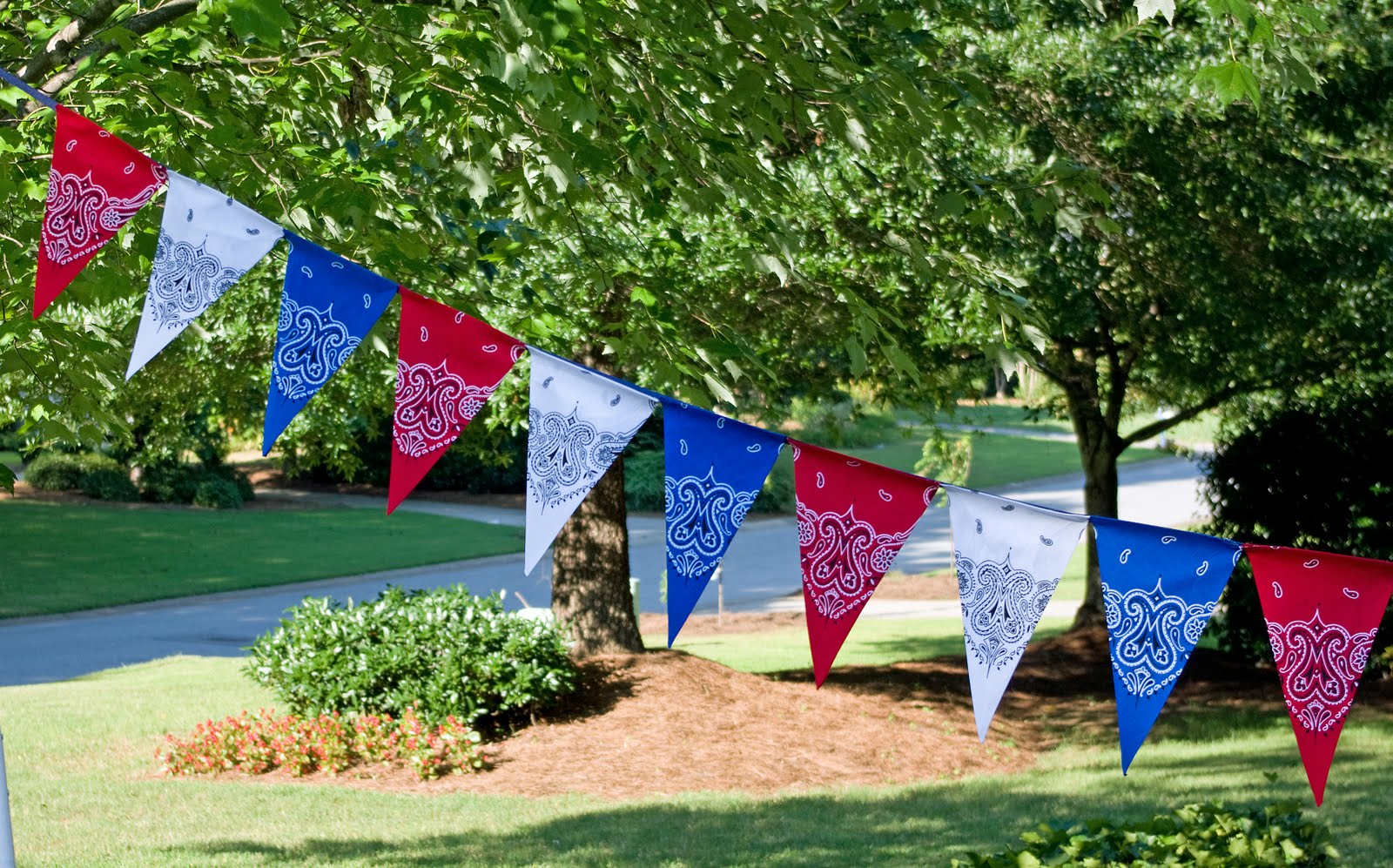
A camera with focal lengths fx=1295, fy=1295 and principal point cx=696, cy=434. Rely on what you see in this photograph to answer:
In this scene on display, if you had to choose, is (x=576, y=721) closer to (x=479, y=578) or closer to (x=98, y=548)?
(x=479, y=578)

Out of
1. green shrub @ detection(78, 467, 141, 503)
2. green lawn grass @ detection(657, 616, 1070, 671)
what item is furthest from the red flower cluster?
green shrub @ detection(78, 467, 141, 503)

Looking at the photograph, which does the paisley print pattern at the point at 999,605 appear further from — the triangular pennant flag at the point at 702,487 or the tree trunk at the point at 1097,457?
the tree trunk at the point at 1097,457

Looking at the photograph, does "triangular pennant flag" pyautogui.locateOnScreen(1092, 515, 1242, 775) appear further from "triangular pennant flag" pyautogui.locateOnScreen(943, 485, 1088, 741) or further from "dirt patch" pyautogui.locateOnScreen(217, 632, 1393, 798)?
"dirt patch" pyautogui.locateOnScreen(217, 632, 1393, 798)

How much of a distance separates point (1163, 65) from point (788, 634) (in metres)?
10.4

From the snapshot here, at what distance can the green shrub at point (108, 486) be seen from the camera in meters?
29.5

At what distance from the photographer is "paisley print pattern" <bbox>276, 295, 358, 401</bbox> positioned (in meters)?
4.00

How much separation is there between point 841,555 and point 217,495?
Answer: 28.2 metres

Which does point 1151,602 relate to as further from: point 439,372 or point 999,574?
point 439,372

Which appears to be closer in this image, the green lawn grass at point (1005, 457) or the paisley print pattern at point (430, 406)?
the paisley print pattern at point (430, 406)

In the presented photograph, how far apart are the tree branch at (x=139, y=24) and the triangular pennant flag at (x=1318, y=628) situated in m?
4.60

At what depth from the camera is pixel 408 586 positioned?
67.9 ft

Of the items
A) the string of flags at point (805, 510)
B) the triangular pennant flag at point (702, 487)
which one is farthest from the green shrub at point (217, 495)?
the triangular pennant flag at point (702, 487)

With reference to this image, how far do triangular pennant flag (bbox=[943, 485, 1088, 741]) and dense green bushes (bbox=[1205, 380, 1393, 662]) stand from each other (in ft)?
28.0

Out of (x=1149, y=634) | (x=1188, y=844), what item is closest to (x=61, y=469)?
(x=1188, y=844)
